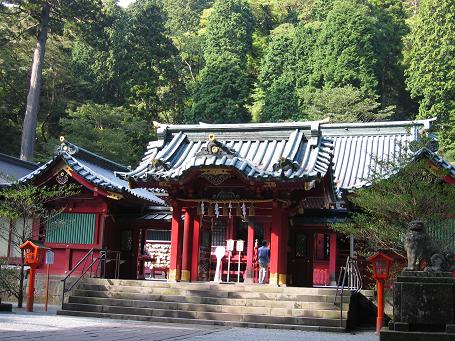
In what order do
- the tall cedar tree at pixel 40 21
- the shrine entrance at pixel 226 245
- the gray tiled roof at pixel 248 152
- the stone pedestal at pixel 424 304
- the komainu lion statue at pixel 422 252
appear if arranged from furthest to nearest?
the tall cedar tree at pixel 40 21
the shrine entrance at pixel 226 245
the gray tiled roof at pixel 248 152
the komainu lion statue at pixel 422 252
the stone pedestal at pixel 424 304

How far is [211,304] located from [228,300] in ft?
1.53

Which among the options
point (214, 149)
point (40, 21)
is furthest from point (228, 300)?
point (40, 21)

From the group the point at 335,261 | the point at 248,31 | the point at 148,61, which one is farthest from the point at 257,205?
the point at 248,31

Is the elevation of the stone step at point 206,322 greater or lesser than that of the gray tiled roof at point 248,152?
lesser

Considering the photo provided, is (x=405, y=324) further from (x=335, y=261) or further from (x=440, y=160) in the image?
(x=335, y=261)

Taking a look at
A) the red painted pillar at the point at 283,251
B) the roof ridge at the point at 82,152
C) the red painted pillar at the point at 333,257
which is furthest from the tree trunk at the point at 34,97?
the red painted pillar at the point at 283,251

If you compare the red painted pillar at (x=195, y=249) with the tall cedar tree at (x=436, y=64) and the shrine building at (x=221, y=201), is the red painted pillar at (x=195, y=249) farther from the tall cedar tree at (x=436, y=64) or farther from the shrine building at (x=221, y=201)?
the tall cedar tree at (x=436, y=64)

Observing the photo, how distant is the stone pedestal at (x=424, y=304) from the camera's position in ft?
30.8

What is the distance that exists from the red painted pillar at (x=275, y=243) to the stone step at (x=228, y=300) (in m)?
1.45

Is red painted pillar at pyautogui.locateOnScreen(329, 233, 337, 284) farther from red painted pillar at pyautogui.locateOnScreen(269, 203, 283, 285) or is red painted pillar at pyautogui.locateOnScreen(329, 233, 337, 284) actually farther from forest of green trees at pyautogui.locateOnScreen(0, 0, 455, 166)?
forest of green trees at pyautogui.locateOnScreen(0, 0, 455, 166)

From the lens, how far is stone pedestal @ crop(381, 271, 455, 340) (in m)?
9.38

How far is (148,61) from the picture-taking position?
4606 cm

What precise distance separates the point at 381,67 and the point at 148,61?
19249 mm

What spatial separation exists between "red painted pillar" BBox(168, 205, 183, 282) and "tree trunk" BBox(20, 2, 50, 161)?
771 inches
